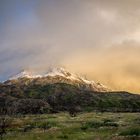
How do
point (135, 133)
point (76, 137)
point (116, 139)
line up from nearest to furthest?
point (116, 139) → point (135, 133) → point (76, 137)

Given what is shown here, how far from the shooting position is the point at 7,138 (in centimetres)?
6706

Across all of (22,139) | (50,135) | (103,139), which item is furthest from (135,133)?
(22,139)

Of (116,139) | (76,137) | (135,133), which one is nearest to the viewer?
(116,139)

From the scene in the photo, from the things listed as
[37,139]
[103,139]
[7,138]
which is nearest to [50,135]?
[37,139]

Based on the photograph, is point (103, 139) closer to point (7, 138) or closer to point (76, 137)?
point (76, 137)

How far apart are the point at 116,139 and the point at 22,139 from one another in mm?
18199

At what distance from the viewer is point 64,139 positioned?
62125 millimetres

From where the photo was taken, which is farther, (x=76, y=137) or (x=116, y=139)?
(x=76, y=137)

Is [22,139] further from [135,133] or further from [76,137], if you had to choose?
[135,133]

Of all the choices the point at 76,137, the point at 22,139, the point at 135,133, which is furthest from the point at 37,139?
the point at 135,133

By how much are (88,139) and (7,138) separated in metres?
16.2

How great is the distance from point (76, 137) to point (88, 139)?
559cm

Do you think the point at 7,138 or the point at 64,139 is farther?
the point at 7,138

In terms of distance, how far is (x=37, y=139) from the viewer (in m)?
62.1
